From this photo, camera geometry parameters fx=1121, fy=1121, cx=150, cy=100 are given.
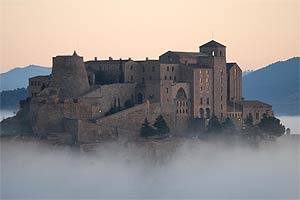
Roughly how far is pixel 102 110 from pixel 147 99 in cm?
307

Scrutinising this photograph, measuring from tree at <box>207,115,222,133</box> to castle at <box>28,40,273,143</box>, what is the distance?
0.40 meters

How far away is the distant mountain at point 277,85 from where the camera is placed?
11612 centimetres

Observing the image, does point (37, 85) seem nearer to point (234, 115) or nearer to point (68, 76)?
point (68, 76)

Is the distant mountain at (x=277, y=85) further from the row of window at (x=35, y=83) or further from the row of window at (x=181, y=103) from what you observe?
the row of window at (x=35, y=83)

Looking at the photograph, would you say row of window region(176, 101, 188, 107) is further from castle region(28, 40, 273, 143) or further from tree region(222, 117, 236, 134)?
tree region(222, 117, 236, 134)

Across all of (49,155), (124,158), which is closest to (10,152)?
(49,155)

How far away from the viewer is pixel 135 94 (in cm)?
6200

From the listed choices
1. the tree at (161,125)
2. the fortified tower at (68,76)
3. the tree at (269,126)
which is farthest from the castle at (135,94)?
the tree at (269,126)

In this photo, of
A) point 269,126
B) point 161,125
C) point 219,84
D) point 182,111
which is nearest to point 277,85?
point 269,126

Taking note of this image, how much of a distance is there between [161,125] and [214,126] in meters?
3.88

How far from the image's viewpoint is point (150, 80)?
62.3m

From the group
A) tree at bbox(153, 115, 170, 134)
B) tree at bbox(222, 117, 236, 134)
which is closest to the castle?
tree at bbox(153, 115, 170, 134)

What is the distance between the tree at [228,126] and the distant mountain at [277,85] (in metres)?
46.8

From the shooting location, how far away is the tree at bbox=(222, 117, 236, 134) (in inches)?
2505
